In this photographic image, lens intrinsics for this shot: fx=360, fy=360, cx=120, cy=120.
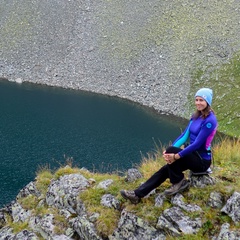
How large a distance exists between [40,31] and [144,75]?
25.2m

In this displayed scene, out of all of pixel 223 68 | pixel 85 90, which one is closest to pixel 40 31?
pixel 85 90

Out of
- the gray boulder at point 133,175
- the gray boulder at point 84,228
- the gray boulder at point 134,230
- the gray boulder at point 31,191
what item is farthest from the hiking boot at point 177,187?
the gray boulder at point 31,191

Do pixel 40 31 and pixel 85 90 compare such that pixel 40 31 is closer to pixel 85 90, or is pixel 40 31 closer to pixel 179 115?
pixel 85 90

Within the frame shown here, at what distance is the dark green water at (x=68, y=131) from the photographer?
123 ft

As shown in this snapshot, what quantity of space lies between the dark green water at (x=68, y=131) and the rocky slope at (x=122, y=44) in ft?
14.5

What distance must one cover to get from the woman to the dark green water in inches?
858

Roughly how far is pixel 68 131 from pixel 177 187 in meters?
39.6

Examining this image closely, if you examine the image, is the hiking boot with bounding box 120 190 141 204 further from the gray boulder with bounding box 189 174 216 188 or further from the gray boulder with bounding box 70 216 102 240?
the gray boulder with bounding box 189 174 216 188

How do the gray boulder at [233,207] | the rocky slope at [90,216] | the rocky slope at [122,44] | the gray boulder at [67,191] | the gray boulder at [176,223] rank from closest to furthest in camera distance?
the gray boulder at [233,207] < the gray boulder at [176,223] < the rocky slope at [90,216] < the gray boulder at [67,191] < the rocky slope at [122,44]

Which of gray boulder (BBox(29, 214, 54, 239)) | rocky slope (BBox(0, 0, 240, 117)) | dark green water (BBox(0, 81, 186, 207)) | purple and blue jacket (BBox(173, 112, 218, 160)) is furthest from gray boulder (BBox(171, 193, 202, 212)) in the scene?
rocky slope (BBox(0, 0, 240, 117))

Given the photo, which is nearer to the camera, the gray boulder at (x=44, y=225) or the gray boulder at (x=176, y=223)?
the gray boulder at (x=176, y=223)

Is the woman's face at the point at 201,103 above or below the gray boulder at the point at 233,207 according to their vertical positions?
above

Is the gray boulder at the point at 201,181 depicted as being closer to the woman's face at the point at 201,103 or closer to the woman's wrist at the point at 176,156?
the woman's wrist at the point at 176,156

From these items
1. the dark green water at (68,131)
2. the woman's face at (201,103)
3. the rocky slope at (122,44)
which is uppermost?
the woman's face at (201,103)
